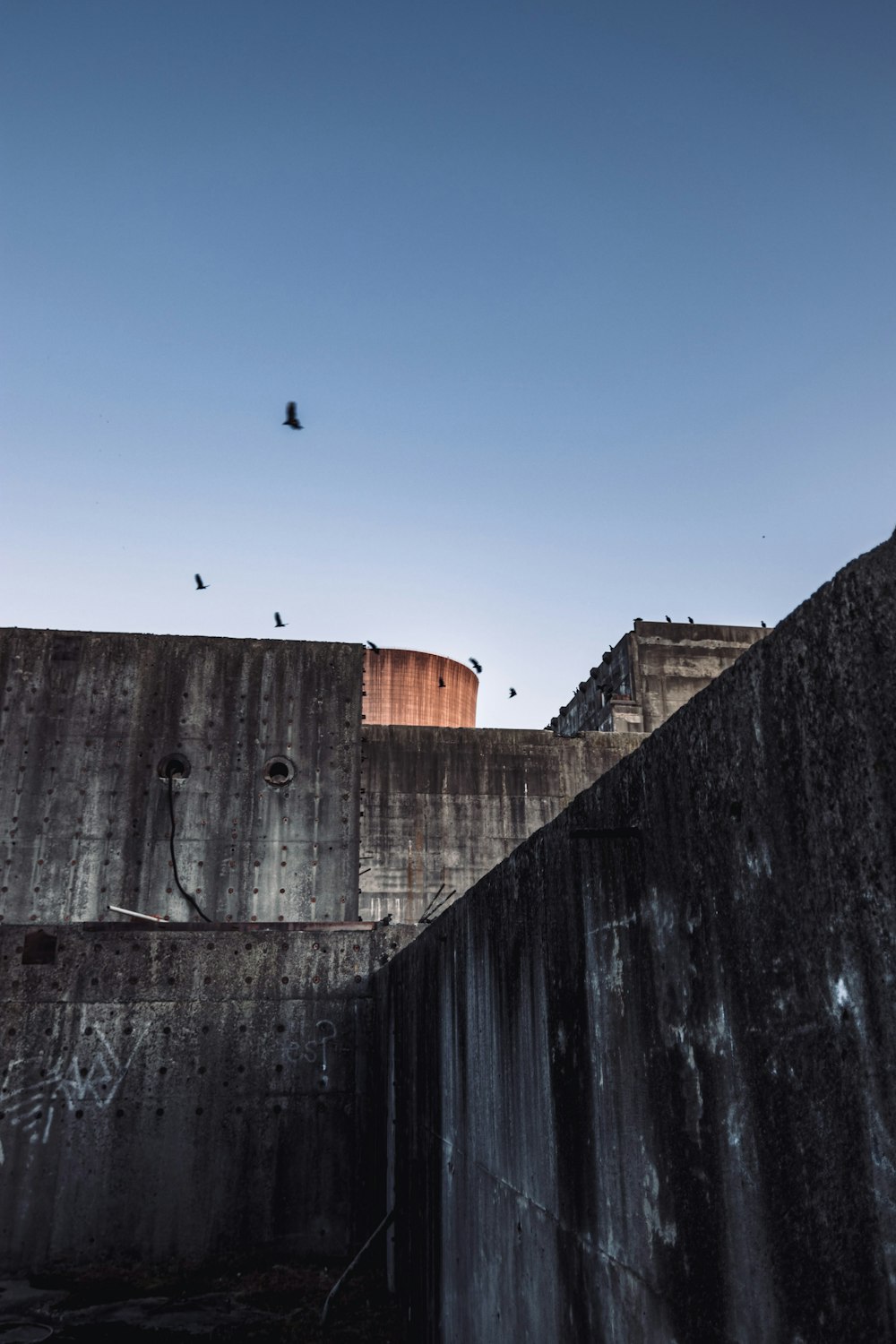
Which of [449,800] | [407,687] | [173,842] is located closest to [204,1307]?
[173,842]

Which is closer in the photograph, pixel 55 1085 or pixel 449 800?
pixel 55 1085

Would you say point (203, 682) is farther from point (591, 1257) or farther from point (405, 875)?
point (591, 1257)

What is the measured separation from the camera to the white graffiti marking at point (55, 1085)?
25.0 feet

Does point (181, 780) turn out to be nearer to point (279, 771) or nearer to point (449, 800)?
point (279, 771)

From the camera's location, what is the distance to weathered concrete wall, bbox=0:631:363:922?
386 inches

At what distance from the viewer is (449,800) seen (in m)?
15.9

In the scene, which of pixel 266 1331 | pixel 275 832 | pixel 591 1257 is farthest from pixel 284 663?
pixel 591 1257

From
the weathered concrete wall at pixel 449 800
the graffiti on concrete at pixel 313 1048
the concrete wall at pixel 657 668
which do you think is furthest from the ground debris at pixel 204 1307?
the concrete wall at pixel 657 668

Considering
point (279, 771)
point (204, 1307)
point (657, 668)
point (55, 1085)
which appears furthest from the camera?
point (657, 668)

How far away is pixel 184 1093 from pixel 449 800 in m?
8.52

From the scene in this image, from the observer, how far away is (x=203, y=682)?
34.6 feet

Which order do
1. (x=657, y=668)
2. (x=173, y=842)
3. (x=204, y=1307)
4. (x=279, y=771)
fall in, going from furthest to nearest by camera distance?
(x=657, y=668) → (x=279, y=771) → (x=173, y=842) → (x=204, y=1307)

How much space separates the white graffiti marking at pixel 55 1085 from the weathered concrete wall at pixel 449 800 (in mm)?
7704

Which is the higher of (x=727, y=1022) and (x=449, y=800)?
(x=449, y=800)
